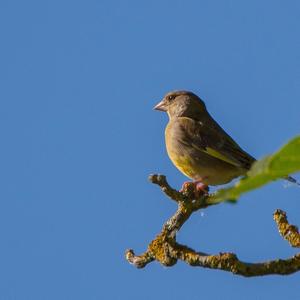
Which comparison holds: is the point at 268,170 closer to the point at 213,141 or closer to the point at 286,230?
the point at 286,230

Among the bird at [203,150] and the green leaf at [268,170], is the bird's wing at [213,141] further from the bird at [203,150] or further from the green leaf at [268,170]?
the green leaf at [268,170]

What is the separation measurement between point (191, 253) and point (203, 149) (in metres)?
4.09

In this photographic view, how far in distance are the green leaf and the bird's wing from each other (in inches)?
219

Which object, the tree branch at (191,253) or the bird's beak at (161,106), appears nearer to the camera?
the tree branch at (191,253)

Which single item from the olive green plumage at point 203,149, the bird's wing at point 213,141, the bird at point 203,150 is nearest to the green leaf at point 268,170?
the bird at point 203,150

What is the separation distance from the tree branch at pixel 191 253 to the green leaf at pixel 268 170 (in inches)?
67.8

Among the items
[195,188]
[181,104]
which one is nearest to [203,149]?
[181,104]

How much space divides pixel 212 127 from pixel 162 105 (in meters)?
1.35

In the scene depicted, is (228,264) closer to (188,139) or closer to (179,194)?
(179,194)

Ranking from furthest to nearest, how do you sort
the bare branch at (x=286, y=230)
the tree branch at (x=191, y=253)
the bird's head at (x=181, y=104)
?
the bird's head at (x=181, y=104)
the bare branch at (x=286, y=230)
the tree branch at (x=191, y=253)

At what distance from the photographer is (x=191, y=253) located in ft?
10.0

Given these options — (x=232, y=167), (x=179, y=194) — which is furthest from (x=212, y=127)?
(x=179, y=194)

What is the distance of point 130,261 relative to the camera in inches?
144

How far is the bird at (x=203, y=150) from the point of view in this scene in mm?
6641
